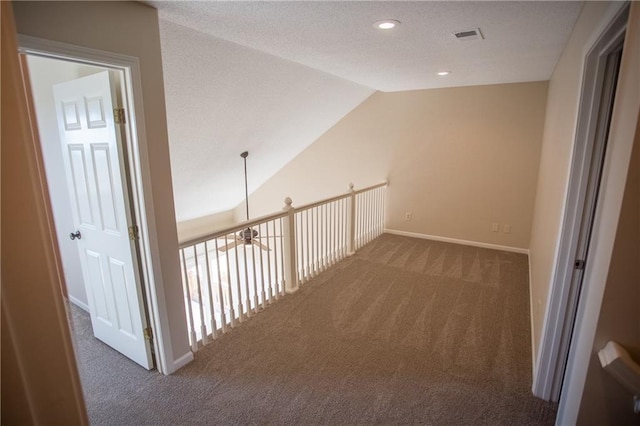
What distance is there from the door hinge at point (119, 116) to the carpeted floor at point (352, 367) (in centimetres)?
172

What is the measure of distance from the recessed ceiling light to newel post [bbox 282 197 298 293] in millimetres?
1711

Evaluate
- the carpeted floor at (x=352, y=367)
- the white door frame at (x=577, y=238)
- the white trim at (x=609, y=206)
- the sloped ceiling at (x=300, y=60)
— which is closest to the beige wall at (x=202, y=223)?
the sloped ceiling at (x=300, y=60)

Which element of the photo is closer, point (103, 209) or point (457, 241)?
point (103, 209)

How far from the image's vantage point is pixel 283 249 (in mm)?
3389

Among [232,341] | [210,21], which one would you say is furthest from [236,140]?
[232,341]

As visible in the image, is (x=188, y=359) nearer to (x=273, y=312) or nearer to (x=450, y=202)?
(x=273, y=312)

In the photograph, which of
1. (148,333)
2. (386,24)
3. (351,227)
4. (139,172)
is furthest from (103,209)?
(351,227)

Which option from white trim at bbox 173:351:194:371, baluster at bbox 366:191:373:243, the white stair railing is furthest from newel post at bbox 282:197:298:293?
baluster at bbox 366:191:373:243

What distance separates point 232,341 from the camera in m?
2.63

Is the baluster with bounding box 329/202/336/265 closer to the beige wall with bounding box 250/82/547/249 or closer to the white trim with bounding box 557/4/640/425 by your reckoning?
the beige wall with bounding box 250/82/547/249

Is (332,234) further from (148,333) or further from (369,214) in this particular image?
(148,333)

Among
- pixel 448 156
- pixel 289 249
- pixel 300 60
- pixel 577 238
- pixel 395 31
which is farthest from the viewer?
pixel 448 156

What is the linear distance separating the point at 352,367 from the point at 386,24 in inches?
91.8

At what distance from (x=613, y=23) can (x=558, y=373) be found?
1.88 meters
